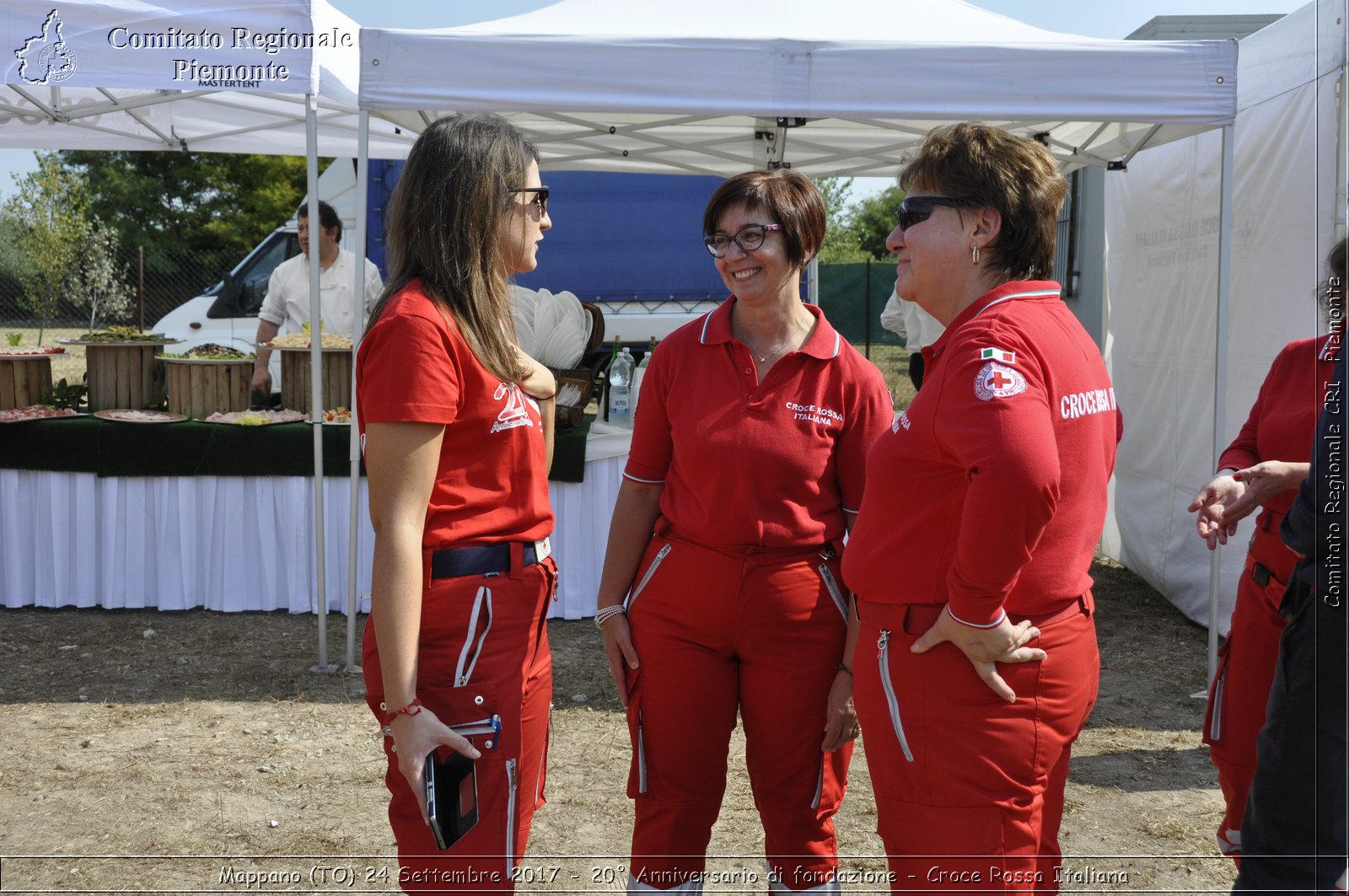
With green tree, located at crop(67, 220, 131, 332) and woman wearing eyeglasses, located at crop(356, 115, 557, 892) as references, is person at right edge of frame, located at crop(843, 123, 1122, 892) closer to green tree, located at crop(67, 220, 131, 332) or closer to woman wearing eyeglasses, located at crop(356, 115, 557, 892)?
woman wearing eyeglasses, located at crop(356, 115, 557, 892)

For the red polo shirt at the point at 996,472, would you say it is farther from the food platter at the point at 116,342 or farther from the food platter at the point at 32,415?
the food platter at the point at 32,415

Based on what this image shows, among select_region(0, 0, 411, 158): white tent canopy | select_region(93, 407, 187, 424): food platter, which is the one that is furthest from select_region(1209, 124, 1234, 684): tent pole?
select_region(93, 407, 187, 424): food platter

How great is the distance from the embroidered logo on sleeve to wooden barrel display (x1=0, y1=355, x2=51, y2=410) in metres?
5.25

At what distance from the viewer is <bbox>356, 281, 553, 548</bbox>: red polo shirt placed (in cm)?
158

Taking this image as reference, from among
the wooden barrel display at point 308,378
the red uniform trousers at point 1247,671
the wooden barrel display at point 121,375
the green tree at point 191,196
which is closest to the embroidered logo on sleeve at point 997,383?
the red uniform trousers at point 1247,671

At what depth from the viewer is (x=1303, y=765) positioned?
Result: 6.69 ft

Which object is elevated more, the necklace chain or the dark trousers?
the necklace chain

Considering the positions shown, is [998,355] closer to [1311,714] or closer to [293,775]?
[1311,714]

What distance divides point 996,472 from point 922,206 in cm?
54

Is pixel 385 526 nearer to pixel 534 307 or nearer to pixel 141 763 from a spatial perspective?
pixel 141 763

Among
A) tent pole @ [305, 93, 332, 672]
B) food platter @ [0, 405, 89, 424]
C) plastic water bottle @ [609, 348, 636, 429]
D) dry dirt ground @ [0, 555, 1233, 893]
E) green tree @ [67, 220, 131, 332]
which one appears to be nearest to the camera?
dry dirt ground @ [0, 555, 1233, 893]

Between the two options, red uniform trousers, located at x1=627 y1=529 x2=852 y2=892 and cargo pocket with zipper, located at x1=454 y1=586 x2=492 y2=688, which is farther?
red uniform trousers, located at x1=627 y1=529 x2=852 y2=892

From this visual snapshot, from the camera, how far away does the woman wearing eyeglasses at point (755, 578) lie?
2.18m

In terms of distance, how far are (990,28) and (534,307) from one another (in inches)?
99.7
